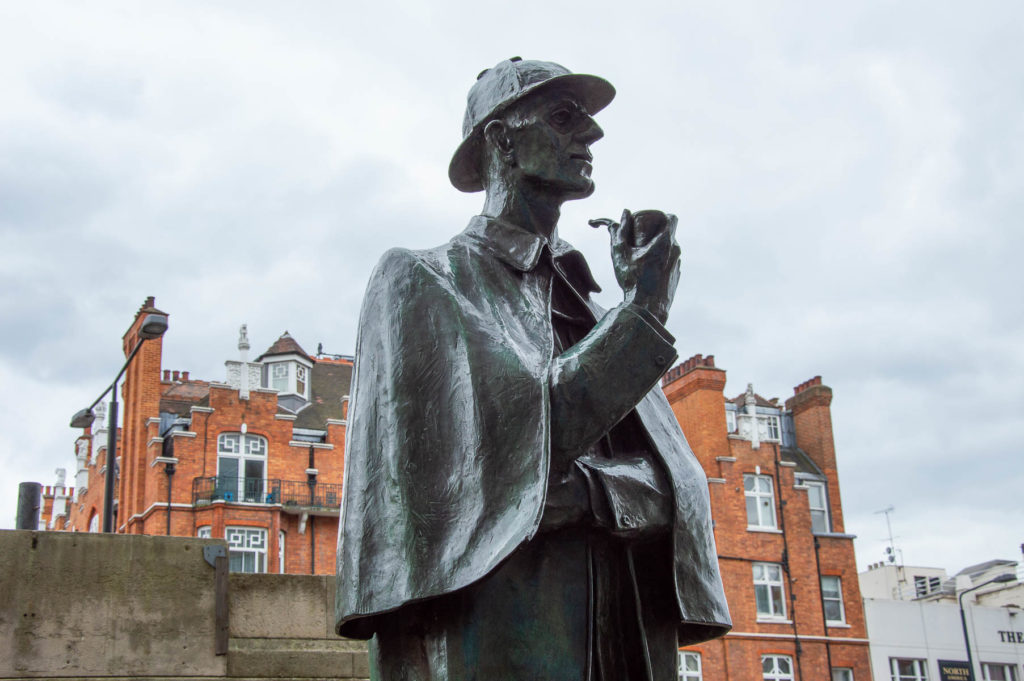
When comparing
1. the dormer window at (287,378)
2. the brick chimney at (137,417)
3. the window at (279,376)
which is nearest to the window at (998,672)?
the dormer window at (287,378)

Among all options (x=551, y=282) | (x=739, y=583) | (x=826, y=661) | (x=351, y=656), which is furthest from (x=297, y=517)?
(x=551, y=282)

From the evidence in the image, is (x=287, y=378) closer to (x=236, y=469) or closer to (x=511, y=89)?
(x=236, y=469)

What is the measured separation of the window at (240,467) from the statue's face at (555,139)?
3424 cm

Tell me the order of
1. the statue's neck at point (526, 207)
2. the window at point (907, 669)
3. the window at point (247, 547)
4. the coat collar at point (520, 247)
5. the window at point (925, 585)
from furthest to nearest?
the window at point (925, 585) < the window at point (907, 669) < the window at point (247, 547) < the statue's neck at point (526, 207) < the coat collar at point (520, 247)

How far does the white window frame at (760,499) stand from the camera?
131ft

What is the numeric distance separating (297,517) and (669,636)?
34966mm

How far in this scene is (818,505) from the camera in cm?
4369

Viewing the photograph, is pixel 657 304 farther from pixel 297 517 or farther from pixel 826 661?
pixel 826 661

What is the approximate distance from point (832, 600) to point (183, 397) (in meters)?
24.4

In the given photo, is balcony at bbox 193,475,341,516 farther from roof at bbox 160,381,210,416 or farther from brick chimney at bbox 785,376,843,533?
brick chimney at bbox 785,376,843,533

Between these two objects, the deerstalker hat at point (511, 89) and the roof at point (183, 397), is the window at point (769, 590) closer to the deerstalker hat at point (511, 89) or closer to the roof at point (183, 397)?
the roof at point (183, 397)

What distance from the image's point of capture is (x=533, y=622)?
301 cm

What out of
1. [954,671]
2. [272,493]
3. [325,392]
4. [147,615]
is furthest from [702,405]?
[147,615]

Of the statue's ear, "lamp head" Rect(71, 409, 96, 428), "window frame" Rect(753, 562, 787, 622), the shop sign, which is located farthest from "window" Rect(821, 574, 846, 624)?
the statue's ear
